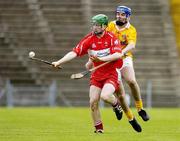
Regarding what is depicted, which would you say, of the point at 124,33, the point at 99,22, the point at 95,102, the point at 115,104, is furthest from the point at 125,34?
the point at 95,102

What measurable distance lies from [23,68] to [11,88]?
2818 millimetres

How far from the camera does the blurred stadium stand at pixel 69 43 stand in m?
33.8

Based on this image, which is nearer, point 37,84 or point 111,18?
point 37,84

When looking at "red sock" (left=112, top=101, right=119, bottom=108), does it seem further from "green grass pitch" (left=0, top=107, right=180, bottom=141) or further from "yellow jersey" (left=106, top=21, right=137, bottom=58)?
"yellow jersey" (left=106, top=21, right=137, bottom=58)

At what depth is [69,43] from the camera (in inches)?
1384

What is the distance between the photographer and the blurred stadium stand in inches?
1330

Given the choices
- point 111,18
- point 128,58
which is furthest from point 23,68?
point 128,58

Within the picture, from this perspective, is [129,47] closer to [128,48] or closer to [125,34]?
[128,48]

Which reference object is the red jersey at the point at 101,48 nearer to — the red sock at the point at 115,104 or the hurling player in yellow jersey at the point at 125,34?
the red sock at the point at 115,104

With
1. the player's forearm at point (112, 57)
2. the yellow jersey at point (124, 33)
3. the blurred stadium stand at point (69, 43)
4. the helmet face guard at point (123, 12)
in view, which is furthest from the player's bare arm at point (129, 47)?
the blurred stadium stand at point (69, 43)

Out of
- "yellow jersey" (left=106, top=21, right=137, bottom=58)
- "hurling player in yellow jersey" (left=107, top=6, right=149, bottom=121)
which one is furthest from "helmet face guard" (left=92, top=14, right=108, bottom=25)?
"yellow jersey" (left=106, top=21, right=137, bottom=58)

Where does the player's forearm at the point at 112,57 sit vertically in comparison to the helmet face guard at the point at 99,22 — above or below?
below

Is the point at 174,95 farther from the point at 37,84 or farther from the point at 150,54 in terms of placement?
the point at 37,84

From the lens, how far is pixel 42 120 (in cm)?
2064
